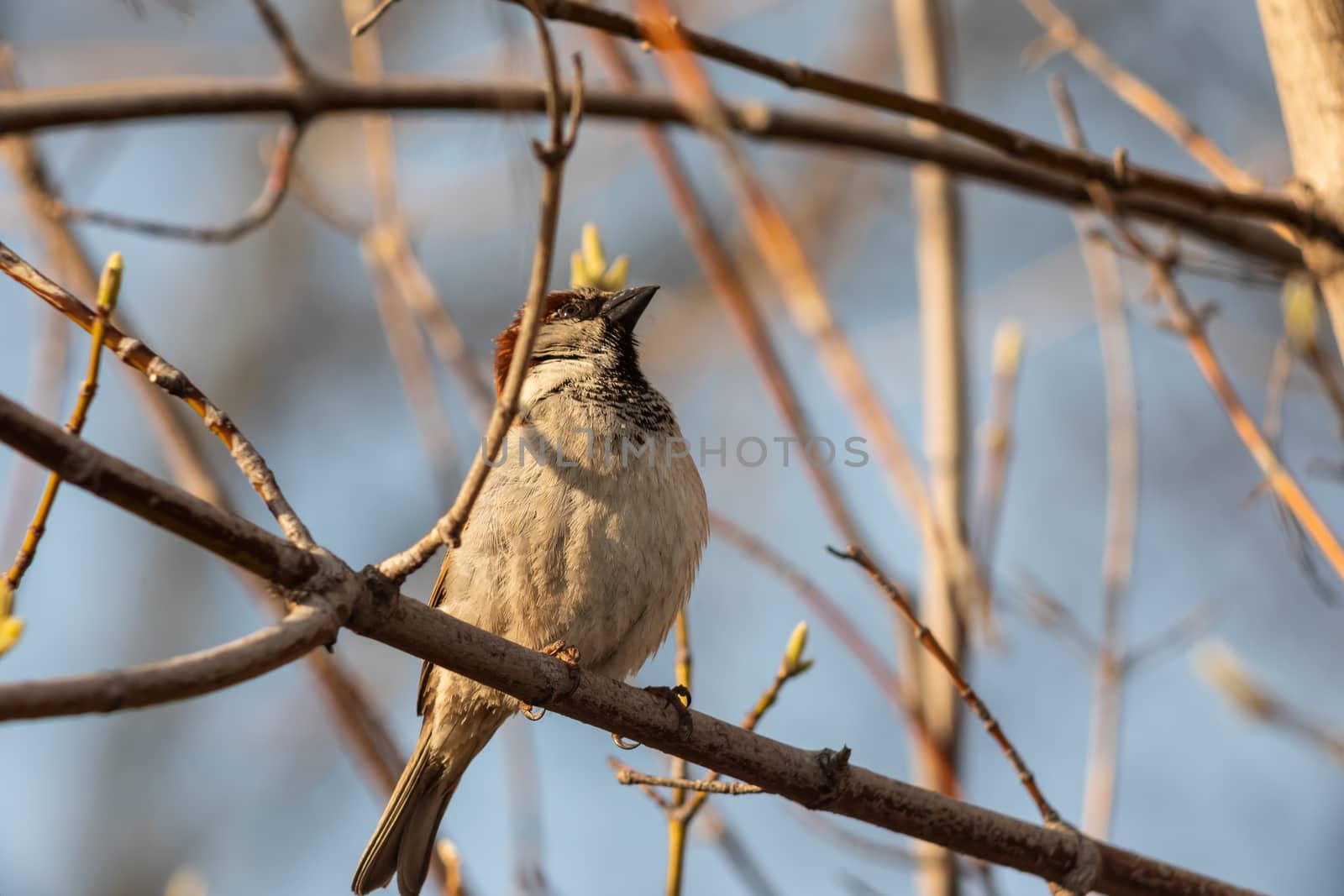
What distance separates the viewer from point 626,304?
4.64m

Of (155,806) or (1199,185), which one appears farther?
(155,806)

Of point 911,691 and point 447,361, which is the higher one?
point 447,361

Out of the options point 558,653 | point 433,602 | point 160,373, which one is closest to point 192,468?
point 433,602

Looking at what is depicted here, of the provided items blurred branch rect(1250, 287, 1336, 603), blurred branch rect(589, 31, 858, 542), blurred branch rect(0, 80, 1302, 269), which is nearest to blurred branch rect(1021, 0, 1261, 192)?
blurred branch rect(0, 80, 1302, 269)

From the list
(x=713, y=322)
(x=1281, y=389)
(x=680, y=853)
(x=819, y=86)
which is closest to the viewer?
(x=680, y=853)

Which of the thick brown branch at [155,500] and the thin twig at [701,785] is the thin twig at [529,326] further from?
the thin twig at [701,785]

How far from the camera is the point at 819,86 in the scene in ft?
10.1

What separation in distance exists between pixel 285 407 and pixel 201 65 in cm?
410

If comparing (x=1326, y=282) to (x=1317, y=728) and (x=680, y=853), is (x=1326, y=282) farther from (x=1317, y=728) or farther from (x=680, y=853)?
(x=680, y=853)

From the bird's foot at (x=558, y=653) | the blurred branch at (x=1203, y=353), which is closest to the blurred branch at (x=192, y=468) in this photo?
the bird's foot at (x=558, y=653)

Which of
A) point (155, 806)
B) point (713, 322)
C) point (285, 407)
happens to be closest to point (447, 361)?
point (713, 322)

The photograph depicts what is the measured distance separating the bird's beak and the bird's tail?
5.04 feet

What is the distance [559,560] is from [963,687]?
1.22 meters

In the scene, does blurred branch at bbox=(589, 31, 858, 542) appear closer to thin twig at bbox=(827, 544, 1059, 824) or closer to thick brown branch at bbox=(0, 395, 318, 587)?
thin twig at bbox=(827, 544, 1059, 824)
